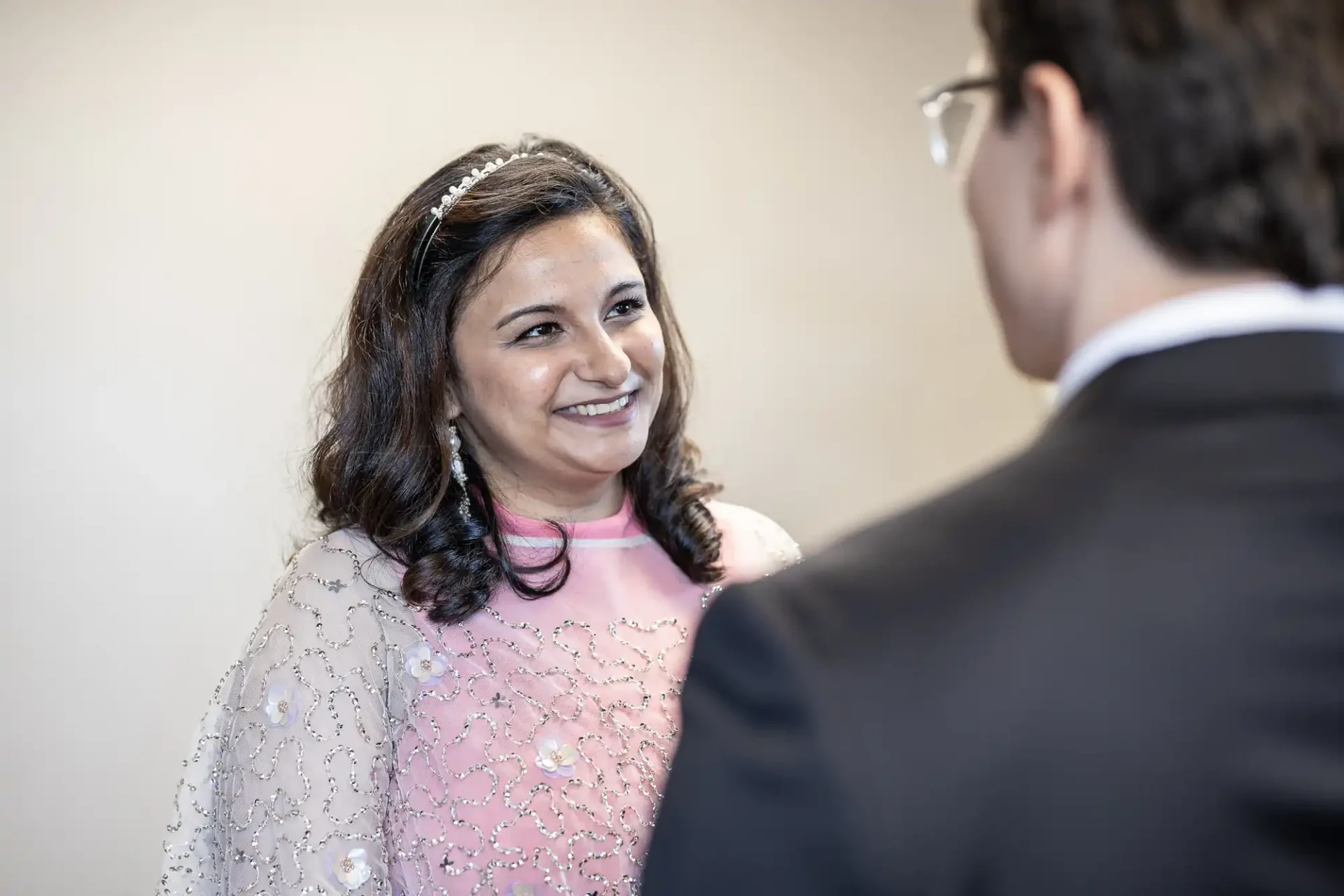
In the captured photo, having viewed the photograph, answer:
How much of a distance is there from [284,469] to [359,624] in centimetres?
114

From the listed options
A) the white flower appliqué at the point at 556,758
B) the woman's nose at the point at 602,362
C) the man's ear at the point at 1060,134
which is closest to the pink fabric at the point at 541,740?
the white flower appliqué at the point at 556,758

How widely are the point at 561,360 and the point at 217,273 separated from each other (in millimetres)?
1219

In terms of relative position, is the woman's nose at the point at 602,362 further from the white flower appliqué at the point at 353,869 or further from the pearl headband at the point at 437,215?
the white flower appliqué at the point at 353,869

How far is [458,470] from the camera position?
1906mm

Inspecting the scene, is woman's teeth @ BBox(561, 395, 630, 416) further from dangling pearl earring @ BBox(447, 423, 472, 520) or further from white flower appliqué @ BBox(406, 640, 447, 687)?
white flower appliqué @ BBox(406, 640, 447, 687)

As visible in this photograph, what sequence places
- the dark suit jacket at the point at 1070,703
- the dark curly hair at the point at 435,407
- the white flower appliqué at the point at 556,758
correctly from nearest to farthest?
the dark suit jacket at the point at 1070,703 < the white flower appliqué at the point at 556,758 < the dark curly hair at the point at 435,407

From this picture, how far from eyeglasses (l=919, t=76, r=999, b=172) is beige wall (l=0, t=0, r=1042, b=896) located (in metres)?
2.09

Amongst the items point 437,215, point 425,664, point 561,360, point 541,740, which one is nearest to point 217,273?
point 437,215

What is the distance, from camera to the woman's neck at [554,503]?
1.94m

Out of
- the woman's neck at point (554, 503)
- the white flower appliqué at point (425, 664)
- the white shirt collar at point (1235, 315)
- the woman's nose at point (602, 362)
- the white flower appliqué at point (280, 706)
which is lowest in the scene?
the white flower appliqué at point (425, 664)

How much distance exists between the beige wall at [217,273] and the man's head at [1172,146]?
2.25 m

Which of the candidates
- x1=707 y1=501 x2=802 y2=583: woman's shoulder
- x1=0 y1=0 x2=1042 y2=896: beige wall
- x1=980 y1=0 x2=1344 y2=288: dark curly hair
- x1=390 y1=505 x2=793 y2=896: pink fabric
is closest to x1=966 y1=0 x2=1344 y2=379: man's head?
x1=980 y1=0 x2=1344 y2=288: dark curly hair

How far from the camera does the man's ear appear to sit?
679mm

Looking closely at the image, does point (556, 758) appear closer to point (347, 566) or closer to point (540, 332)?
point (347, 566)
